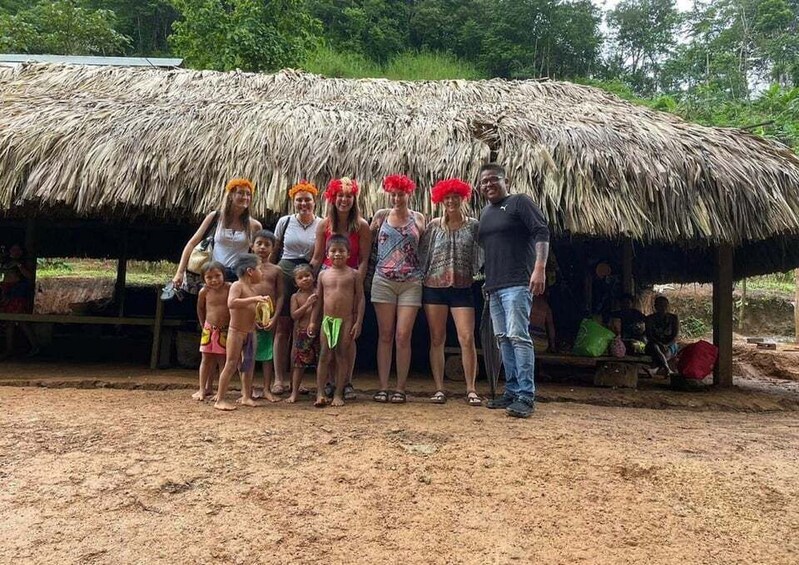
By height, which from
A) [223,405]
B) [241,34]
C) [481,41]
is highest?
[481,41]

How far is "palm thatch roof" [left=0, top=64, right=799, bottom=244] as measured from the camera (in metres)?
4.91

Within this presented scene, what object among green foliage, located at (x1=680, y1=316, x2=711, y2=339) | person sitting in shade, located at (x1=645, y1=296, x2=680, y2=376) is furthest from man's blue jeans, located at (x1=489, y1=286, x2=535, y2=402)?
green foliage, located at (x1=680, y1=316, x2=711, y2=339)

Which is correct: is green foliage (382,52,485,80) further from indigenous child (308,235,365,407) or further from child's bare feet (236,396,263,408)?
child's bare feet (236,396,263,408)

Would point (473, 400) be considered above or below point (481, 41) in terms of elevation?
below

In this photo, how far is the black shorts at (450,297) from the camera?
12.8 ft

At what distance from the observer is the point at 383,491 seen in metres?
2.39

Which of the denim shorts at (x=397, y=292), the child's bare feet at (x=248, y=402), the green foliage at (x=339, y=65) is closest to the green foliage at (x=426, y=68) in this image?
the green foliage at (x=339, y=65)

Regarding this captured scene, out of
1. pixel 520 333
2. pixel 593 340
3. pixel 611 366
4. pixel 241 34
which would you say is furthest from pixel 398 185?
pixel 241 34

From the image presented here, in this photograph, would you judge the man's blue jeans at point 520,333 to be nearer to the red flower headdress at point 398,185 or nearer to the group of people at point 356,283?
the group of people at point 356,283

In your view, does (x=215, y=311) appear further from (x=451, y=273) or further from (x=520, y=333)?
(x=520, y=333)

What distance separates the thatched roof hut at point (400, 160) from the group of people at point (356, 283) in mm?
888

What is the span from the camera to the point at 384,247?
3969mm

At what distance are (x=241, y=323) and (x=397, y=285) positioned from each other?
3.50ft

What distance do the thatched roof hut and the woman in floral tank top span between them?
95 centimetres
